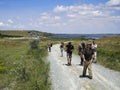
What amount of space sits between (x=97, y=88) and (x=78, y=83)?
169cm

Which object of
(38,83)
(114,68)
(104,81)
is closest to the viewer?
(38,83)

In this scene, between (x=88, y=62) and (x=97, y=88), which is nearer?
(x=97, y=88)

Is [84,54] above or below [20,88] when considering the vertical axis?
above

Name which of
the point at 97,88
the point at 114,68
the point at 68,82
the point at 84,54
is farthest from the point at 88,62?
the point at 114,68

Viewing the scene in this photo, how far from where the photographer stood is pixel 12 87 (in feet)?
54.4

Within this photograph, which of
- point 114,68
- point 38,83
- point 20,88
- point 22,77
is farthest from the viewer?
point 114,68

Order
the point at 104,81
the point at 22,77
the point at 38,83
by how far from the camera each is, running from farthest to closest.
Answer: the point at 22,77 < the point at 104,81 < the point at 38,83

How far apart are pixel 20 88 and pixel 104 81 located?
4.76 metres

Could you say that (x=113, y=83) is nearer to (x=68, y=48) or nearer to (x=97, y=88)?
(x=97, y=88)

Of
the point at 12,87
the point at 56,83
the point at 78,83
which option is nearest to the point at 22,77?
the point at 12,87

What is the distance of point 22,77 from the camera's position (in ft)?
59.9

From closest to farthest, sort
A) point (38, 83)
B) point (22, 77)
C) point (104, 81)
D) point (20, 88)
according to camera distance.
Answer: point (38, 83), point (20, 88), point (104, 81), point (22, 77)

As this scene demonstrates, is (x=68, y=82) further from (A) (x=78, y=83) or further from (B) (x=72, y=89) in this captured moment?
(B) (x=72, y=89)

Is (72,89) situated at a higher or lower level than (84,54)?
lower
